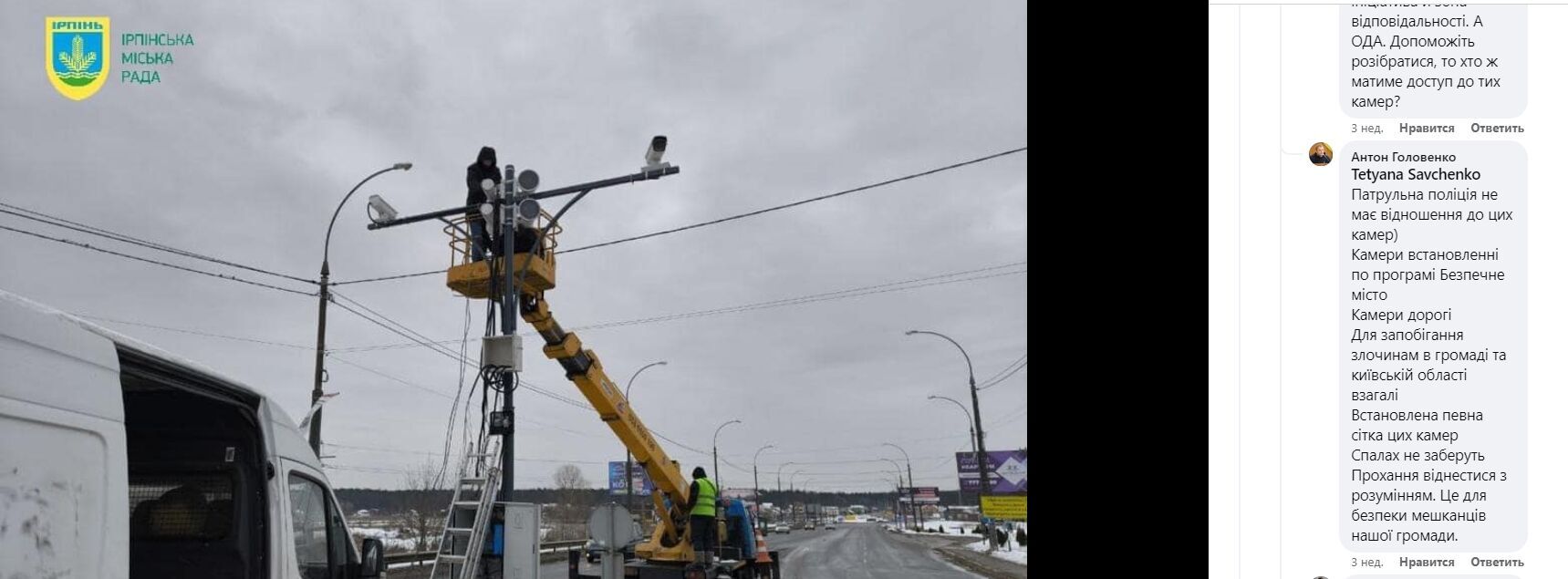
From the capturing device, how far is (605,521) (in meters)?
11.8

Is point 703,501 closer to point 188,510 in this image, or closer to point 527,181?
point 527,181

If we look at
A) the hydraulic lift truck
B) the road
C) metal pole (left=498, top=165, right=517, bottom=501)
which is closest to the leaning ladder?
metal pole (left=498, top=165, right=517, bottom=501)

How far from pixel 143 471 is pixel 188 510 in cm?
35

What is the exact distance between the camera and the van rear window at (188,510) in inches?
175

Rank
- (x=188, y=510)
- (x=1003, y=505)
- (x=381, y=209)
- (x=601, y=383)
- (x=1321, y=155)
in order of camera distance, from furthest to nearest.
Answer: (x=1003, y=505) → (x=601, y=383) → (x=381, y=209) → (x=188, y=510) → (x=1321, y=155)

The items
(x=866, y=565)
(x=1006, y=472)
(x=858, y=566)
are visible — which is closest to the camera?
(x=858, y=566)

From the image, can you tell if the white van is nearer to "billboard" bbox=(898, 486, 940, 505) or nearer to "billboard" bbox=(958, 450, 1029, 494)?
"billboard" bbox=(958, 450, 1029, 494)

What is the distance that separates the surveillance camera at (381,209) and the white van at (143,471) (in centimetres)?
594

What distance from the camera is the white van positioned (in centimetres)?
249

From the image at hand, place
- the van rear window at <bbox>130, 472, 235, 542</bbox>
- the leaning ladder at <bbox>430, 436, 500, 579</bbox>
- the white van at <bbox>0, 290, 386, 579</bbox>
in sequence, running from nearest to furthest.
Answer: the white van at <bbox>0, 290, 386, 579</bbox> < the van rear window at <bbox>130, 472, 235, 542</bbox> < the leaning ladder at <bbox>430, 436, 500, 579</bbox>

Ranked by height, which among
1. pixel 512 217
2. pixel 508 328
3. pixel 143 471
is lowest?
pixel 143 471

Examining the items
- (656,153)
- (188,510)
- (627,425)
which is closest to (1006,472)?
(627,425)

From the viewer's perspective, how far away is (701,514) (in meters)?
12.4

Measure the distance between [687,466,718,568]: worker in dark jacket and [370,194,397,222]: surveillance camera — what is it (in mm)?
5323
